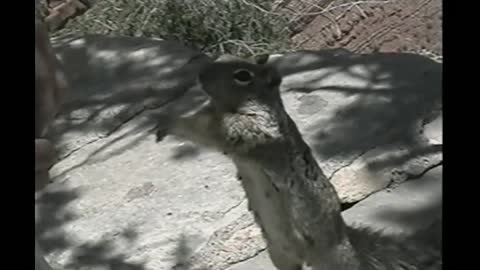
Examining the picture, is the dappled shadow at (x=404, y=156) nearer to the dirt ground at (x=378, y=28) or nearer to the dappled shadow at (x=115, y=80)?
the dappled shadow at (x=115, y=80)

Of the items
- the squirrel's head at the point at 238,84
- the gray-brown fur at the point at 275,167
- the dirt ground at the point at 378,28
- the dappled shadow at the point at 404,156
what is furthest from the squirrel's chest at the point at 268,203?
the dirt ground at the point at 378,28

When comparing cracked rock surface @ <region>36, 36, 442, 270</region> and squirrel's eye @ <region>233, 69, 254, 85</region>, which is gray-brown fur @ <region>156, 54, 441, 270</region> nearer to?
squirrel's eye @ <region>233, 69, 254, 85</region>

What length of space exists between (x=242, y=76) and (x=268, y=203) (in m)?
0.46

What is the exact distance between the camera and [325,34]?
6.00m

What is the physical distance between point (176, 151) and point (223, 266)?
0.76 m

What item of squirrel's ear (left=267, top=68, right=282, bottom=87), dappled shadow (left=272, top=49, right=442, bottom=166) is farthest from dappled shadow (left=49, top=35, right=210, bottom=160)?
squirrel's ear (left=267, top=68, right=282, bottom=87)

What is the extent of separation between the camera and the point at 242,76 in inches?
119

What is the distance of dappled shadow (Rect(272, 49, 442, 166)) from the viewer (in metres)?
4.20

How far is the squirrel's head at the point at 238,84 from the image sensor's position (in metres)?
3.01

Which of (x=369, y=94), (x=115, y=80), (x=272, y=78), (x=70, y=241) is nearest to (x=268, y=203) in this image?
(x=272, y=78)

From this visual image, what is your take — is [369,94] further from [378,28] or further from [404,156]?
[378,28]

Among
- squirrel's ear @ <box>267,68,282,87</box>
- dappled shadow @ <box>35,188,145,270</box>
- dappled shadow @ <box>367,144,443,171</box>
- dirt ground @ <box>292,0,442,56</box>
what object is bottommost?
dappled shadow @ <box>35,188,145,270</box>
